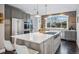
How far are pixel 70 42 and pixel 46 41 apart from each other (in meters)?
0.50

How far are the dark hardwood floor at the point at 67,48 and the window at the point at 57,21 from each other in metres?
0.35

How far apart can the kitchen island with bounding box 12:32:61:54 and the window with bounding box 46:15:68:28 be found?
231 millimetres

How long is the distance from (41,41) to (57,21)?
1.73 feet

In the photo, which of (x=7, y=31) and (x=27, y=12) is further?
(x=27, y=12)

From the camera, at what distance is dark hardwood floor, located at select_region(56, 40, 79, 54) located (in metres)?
1.94

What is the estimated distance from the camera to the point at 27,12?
2033 mm

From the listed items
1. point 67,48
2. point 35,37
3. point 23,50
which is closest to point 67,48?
point 67,48

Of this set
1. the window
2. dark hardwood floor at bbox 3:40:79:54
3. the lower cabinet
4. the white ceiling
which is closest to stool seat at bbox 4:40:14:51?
dark hardwood floor at bbox 3:40:79:54

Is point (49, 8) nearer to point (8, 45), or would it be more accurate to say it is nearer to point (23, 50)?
point (23, 50)

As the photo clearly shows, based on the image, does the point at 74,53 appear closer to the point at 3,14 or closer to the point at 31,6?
the point at 31,6

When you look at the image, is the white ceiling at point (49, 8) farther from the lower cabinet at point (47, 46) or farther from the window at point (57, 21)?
the lower cabinet at point (47, 46)

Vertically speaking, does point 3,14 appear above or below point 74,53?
above
